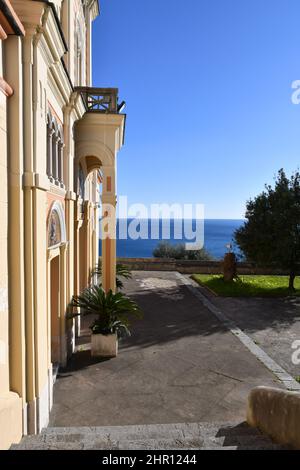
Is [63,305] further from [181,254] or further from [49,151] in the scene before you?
[181,254]

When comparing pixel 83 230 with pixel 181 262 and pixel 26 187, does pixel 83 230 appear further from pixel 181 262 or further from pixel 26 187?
pixel 181 262

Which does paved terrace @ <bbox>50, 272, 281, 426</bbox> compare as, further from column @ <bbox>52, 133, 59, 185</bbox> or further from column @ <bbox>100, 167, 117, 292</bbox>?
column @ <bbox>52, 133, 59, 185</bbox>

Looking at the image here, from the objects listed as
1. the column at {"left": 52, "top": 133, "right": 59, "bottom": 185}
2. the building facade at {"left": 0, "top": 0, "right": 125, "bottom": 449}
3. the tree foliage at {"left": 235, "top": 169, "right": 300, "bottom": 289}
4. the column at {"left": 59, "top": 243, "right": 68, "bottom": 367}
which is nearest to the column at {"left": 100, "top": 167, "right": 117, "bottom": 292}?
the column at {"left": 59, "top": 243, "right": 68, "bottom": 367}

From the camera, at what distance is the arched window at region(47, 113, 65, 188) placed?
623 cm

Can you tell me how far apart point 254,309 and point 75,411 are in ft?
30.5

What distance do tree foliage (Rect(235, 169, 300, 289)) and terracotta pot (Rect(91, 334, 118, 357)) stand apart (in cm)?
1034

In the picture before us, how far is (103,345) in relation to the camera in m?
7.98

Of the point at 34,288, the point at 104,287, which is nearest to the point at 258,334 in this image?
the point at 104,287

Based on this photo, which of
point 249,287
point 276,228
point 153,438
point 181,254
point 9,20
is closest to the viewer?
point 9,20

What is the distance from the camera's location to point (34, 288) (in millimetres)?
4660

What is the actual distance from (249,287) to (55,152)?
13212mm

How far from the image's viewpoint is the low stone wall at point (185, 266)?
22.6 metres

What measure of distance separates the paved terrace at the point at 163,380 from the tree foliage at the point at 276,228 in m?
6.43

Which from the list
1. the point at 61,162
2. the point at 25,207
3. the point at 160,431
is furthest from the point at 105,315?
the point at 25,207
